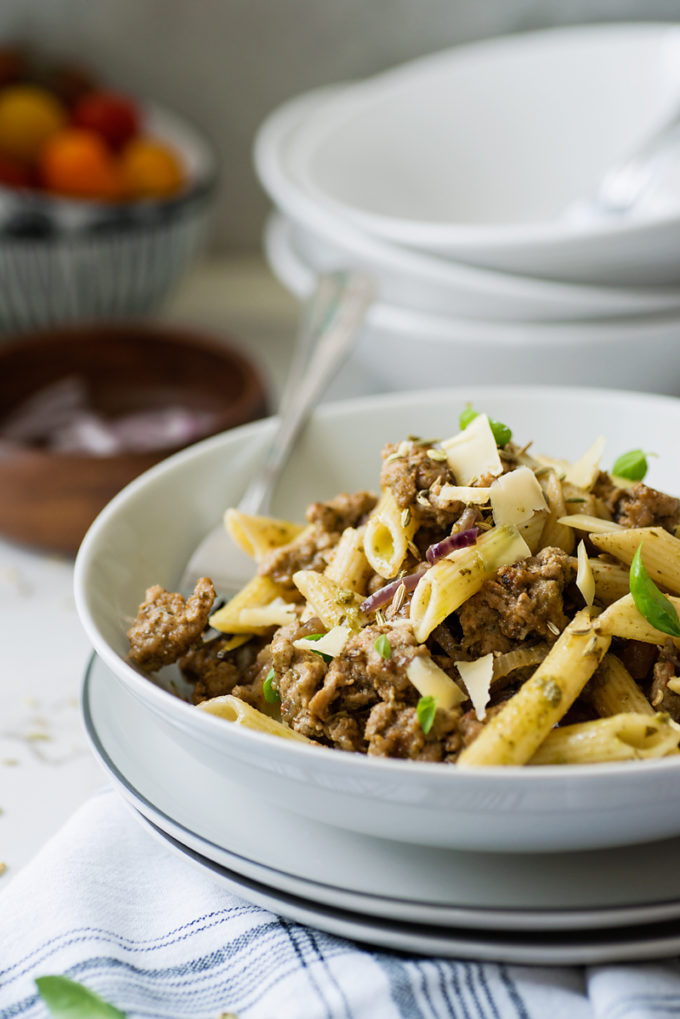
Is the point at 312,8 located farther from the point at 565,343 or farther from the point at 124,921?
the point at 124,921

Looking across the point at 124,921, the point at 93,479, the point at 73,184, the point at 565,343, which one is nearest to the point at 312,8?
the point at 73,184

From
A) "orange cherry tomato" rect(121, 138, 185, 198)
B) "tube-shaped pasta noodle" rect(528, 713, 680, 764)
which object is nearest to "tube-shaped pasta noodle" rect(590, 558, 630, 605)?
"tube-shaped pasta noodle" rect(528, 713, 680, 764)

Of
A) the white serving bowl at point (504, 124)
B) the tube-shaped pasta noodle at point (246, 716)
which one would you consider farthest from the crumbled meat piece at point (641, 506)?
the white serving bowl at point (504, 124)

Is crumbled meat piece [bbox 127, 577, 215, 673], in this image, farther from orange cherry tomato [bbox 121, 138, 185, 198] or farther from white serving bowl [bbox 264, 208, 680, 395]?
orange cherry tomato [bbox 121, 138, 185, 198]

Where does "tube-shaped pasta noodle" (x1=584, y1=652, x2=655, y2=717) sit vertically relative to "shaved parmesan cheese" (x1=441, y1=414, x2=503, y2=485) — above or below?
below

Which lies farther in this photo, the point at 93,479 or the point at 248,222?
the point at 248,222

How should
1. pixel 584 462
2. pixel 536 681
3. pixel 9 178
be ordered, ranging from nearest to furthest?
pixel 536 681, pixel 584 462, pixel 9 178

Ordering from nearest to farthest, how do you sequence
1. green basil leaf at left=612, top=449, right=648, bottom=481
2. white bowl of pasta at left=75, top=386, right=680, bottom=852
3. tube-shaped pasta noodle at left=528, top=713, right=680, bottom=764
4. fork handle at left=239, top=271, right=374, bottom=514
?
white bowl of pasta at left=75, top=386, right=680, bottom=852
tube-shaped pasta noodle at left=528, top=713, right=680, bottom=764
green basil leaf at left=612, top=449, right=648, bottom=481
fork handle at left=239, top=271, right=374, bottom=514
